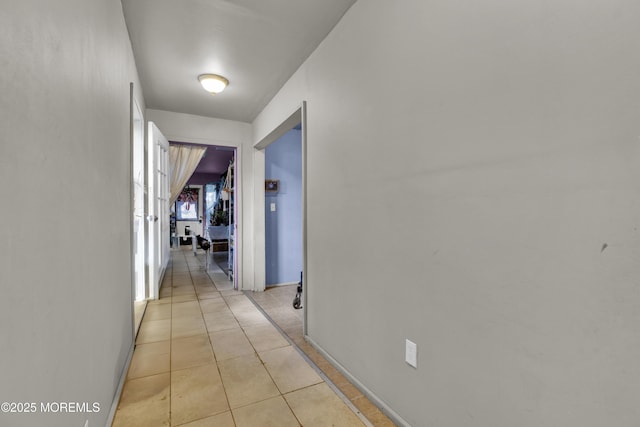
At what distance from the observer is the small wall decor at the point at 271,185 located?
428 cm

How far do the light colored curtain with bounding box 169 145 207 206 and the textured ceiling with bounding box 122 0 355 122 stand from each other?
6.31 ft

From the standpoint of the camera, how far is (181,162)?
539 centimetres

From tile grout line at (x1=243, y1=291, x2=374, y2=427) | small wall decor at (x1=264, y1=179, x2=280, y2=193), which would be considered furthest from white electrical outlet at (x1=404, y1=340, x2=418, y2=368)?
small wall decor at (x1=264, y1=179, x2=280, y2=193)

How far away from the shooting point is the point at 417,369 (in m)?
1.44

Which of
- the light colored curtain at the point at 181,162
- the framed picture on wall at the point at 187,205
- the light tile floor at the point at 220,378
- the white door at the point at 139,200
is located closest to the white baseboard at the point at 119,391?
the light tile floor at the point at 220,378

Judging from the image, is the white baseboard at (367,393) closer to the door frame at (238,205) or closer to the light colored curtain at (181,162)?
the door frame at (238,205)

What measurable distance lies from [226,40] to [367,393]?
269 centimetres

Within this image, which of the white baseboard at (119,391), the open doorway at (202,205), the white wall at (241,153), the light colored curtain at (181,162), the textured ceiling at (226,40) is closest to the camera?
the white baseboard at (119,391)

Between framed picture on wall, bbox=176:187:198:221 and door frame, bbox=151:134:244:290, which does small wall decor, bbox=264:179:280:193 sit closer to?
door frame, bbox=151:134:244:290

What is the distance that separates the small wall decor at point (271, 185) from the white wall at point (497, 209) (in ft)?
8.24

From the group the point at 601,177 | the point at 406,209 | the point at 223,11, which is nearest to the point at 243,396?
the point at 406,209

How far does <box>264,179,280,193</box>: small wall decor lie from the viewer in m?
4.28

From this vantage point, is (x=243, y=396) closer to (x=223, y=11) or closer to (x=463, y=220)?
(x=463, y=220)

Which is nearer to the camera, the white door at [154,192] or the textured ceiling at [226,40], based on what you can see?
the textured ceiling at [226,40]
